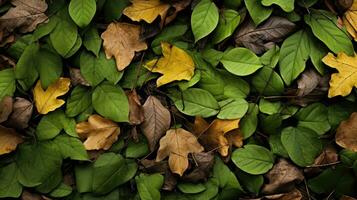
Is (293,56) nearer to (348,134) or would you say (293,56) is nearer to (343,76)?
(343,76)

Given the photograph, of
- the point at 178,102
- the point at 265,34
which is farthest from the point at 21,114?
the point at 265,34

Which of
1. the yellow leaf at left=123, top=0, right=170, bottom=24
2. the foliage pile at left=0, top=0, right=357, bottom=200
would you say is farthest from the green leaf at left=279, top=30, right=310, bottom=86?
the yellow leaf at left=123, top=0, right=170, bottom=24

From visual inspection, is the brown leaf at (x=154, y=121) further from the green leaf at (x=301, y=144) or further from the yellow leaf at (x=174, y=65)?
the green leaf at (x=301, y=144)

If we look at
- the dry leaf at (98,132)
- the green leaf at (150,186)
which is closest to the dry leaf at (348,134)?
the green leaf at (150,186)

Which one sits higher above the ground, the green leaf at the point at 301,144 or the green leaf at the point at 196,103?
the green leaf at the point at 196,103

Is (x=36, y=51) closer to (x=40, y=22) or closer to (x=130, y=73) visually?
(x=40, y=22)

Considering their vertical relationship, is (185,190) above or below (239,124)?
below

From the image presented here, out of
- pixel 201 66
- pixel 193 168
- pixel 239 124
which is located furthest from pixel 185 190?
pixel 201 66
